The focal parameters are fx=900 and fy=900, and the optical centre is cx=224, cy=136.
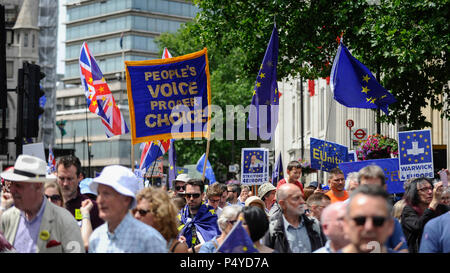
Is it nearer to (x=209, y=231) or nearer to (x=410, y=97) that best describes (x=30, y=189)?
(x=209, y=231)

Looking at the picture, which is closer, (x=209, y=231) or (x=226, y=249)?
(x=226, y=249)

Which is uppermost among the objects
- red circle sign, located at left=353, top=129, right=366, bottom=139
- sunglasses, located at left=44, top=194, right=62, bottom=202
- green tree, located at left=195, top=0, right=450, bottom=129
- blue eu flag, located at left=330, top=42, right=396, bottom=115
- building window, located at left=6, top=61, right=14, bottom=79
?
building window, located at left=6, top=61, right=14, bottom=79

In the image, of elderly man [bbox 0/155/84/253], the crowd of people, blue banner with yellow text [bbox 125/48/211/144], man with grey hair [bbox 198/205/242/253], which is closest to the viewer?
the crowd of people

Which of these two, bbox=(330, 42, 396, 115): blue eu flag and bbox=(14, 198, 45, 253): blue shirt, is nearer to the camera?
bbox=(14, 198, 45, 253): blue shirt

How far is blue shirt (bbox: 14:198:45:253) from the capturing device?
20.9 ft

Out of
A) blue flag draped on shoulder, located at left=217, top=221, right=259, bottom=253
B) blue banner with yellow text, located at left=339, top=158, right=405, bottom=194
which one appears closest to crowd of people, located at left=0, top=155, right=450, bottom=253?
blue flag draped on shoulder, located at left=217, top=221, right=259, bottom=253

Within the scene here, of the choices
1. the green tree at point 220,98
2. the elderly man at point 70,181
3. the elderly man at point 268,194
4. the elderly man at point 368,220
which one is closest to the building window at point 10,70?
Answer: the green tree at point 220,98

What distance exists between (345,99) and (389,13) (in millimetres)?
6788

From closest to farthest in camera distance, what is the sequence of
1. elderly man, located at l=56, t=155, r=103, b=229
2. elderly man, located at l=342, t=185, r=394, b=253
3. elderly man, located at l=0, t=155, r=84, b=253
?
elderly man, located at l=342, t=185, r=394, b=253 < elderly man, located at l=0, t=155, r=84, b=253 < elderly man, located at l=56, t=155, r=103, b=229

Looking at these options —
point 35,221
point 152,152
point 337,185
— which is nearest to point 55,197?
point 35,221

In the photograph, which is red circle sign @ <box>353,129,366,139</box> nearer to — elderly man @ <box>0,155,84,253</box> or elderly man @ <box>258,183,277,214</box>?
elderly man @ <box>258,183,277,214</box>

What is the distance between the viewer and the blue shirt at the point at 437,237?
23.9 feet

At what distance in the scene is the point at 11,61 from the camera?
299ft
